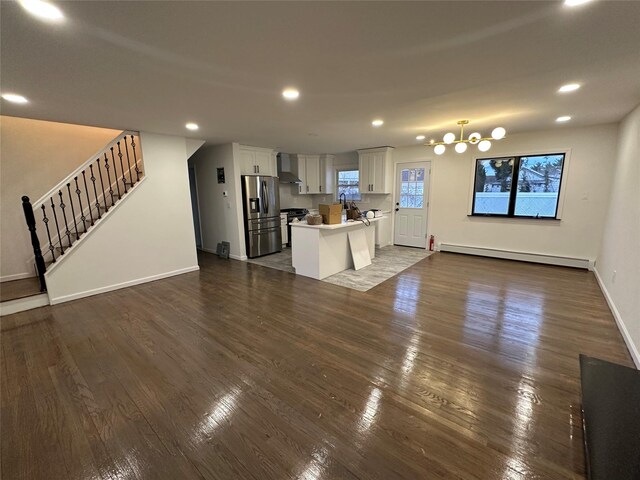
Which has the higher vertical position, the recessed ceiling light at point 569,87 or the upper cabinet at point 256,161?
the recessed ceiling light at point 569,87

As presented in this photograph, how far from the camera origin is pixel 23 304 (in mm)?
3443

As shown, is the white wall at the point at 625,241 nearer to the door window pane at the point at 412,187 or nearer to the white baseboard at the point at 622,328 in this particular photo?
the white baseboard at the point at 622,328

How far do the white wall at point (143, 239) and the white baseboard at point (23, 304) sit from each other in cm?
11

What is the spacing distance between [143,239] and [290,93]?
11.4 feet

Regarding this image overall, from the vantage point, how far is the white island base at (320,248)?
4418mm

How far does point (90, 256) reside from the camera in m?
3.88

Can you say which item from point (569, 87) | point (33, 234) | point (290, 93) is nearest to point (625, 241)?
point (569, 87)

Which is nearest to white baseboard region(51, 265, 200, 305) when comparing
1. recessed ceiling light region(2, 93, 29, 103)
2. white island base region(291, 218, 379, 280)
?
white island base region(291, 218, 379, 280)

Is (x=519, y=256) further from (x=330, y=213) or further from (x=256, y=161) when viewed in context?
(x=256, y=161)

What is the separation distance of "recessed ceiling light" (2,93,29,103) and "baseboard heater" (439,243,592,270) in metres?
7.06

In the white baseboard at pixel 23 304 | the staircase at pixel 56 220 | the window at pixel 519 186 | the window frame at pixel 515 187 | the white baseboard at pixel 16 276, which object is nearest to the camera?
the white baseboard at pixel 23 304

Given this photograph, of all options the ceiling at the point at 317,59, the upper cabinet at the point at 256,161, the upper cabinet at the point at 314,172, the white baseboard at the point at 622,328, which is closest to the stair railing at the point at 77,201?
the ceiling at the point at 317,59

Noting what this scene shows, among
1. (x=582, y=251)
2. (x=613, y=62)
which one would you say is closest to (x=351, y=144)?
(x=613, y=62)

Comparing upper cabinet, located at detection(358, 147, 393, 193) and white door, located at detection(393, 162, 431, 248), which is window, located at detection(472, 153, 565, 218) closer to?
white door, located at detection(393, 162, 431, 248)
